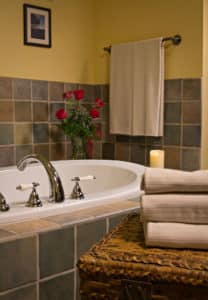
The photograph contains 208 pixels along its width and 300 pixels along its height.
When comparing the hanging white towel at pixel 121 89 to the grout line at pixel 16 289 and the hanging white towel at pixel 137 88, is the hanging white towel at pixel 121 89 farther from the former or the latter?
the grout line at pixel 16 289

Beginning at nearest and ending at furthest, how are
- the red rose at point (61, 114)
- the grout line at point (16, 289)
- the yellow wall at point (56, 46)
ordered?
the grout line at point (16, 289) → the yellow wall at point (56, 46) → the red rose at point (61, 114)

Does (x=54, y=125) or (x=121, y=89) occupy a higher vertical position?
(x=121, y=89)

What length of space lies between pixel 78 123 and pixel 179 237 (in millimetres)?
2453

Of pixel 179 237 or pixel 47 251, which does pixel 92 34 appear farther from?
pixel 179 237

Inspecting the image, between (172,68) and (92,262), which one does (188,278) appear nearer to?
(92,262)

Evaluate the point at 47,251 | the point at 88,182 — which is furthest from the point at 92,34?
the point at 47,251

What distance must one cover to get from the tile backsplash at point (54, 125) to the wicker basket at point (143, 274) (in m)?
2.33

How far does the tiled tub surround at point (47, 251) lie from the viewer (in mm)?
1297

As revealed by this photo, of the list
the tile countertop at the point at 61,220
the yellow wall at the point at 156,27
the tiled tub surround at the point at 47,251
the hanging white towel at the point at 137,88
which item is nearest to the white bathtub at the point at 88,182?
the tile countertop at the point at 61,220

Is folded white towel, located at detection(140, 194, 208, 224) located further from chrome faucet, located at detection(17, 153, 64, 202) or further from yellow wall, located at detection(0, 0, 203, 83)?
yellow wall, located at detection(0, 0, 203, 83)

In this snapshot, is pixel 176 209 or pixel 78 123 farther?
pixel 78 123

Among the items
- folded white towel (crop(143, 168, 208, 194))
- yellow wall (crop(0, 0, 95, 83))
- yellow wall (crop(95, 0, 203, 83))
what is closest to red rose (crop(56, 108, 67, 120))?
yellow wall (crop(0, 0, 95, 83))

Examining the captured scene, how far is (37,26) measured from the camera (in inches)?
120

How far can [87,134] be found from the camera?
310 centimetres
